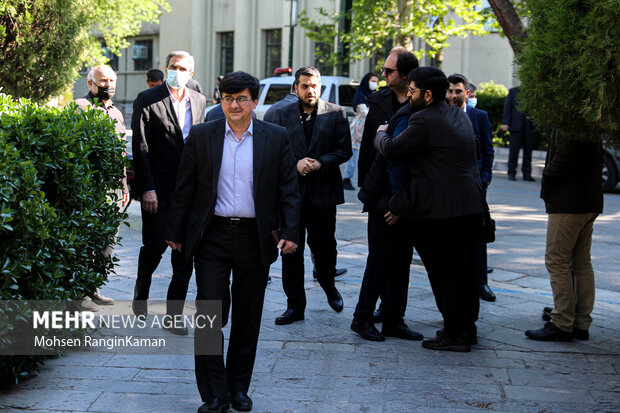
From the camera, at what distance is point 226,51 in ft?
128

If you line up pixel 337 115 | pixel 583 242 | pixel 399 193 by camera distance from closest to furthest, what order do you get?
pixel 399 193 < pixel 583 242 < pixel 337 115

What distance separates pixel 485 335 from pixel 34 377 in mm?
3340

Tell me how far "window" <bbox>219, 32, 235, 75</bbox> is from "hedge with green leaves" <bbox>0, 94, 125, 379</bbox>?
110 ft

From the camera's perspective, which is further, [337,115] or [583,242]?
[337,115]

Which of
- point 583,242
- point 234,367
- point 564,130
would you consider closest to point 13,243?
point 234,367

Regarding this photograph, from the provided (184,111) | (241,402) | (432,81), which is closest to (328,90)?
(184,111)

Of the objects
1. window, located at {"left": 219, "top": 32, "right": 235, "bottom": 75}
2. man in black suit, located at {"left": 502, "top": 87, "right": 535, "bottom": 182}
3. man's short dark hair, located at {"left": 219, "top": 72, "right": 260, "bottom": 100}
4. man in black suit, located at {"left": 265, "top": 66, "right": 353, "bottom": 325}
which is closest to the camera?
man's short dark hair, located at {"left": 219, "top": 72, "right": 260, "bottom": 100}

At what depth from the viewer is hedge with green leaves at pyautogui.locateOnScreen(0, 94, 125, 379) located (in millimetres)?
4691

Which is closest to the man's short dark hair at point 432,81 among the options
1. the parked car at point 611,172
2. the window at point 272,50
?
A: the parked car at point 611,172

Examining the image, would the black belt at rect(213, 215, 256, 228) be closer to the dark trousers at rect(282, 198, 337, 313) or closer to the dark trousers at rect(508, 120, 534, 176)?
the dark trousers at rect(282, 198, 337, 313)

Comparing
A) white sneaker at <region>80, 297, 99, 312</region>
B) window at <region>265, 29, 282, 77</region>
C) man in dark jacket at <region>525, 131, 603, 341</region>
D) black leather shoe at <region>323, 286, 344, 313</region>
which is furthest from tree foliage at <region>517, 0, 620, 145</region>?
window at <region>265, 29, 282, 77</region>

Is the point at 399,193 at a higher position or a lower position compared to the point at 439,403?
higher

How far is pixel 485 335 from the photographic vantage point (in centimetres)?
663

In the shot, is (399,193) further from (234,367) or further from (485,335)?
Answer: (234,367)
